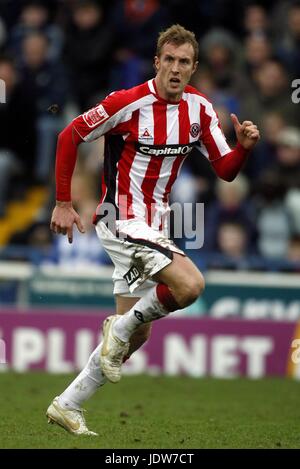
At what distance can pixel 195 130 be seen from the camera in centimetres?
812

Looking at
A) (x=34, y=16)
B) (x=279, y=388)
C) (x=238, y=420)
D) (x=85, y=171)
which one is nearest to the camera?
(x=238, y=420)

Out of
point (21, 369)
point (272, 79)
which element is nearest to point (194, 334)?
point (21, 369)

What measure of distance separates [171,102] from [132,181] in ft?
1.96

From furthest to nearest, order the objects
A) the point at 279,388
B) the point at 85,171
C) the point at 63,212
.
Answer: the point at 85,171 < the point at 279,388 < the point at 63,212

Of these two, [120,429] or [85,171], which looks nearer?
[120,429]

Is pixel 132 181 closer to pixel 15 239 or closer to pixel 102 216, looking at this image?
pixel 102 216

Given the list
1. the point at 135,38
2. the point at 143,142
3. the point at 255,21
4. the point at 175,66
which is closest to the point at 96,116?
the point at 143,142

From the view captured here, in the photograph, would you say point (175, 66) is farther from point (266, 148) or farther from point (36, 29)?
point (36, 29)

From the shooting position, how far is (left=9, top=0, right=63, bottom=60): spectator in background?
15.5 metres

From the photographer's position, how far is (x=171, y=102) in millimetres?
8039

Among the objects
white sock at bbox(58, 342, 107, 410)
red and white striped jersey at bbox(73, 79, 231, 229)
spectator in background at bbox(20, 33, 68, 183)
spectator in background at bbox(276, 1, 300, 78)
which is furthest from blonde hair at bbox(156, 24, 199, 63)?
spectator in background at bbox(20, 33, 68, 183)

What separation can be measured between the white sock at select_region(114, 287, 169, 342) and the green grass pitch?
71cm

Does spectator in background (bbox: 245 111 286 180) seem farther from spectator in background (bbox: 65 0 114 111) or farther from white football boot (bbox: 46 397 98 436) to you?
white football boot (bbox: 46 397 98 436)

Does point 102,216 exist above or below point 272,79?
below
